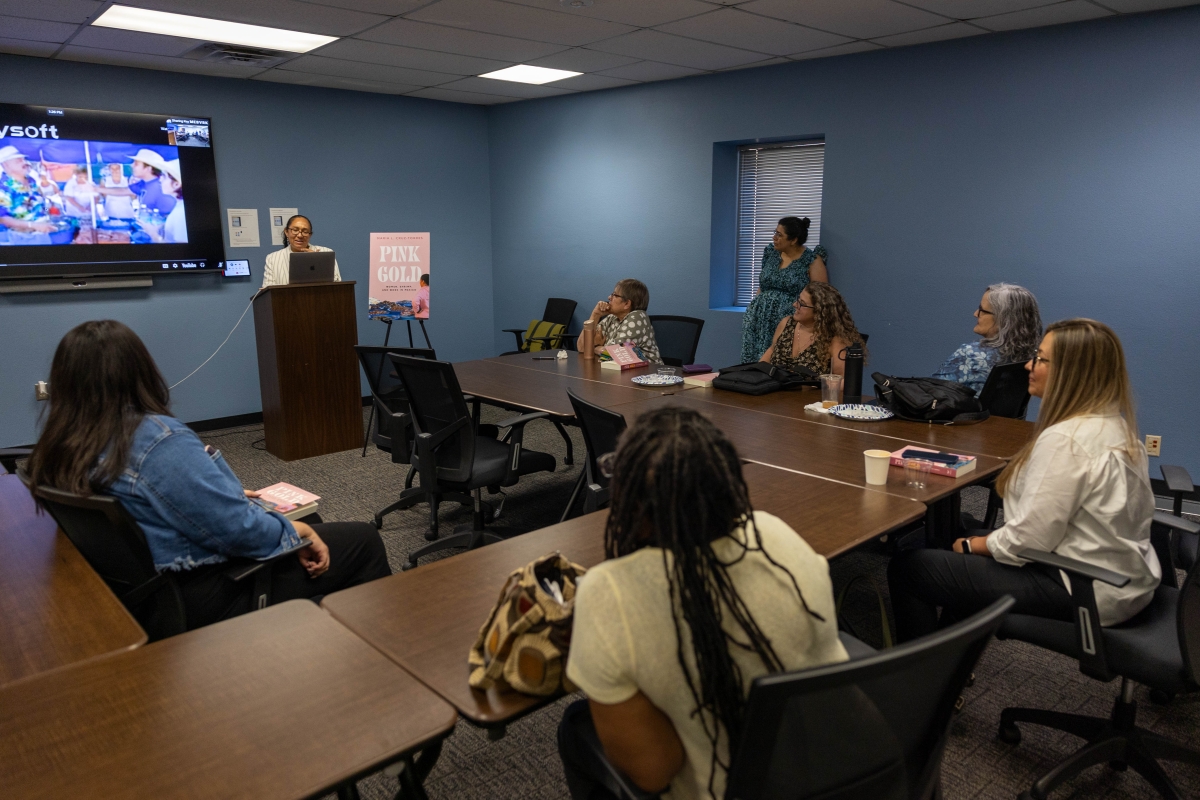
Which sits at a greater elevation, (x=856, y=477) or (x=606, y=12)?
(x=606, y=12)

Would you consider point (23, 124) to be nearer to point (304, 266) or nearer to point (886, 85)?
point (304, 266)

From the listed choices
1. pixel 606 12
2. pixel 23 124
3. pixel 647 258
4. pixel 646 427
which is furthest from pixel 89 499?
pixel 647 258

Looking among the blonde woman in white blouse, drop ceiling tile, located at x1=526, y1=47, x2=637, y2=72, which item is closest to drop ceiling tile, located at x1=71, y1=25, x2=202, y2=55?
drop ceiling tile, located at x1=526, y1=47, x2=637, y2=72

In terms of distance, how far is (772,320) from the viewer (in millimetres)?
5285

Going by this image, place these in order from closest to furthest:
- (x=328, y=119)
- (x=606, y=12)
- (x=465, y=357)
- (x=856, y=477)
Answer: (x=856, y=477), (x=606, y=12), (x=328, y=119), (x=465, y=357)

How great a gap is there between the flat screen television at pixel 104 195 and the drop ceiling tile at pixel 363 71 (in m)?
0.93

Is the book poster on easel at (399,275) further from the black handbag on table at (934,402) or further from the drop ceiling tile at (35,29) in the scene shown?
the black handbag on table at (934,402)

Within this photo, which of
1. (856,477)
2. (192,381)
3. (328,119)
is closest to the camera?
(856,477)

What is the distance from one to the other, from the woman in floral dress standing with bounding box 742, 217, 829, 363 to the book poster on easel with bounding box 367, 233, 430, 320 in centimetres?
241

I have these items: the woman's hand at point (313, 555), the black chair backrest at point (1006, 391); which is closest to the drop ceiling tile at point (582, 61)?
the black chair backrest at point (1006, 391)

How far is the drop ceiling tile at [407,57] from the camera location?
4.96 m

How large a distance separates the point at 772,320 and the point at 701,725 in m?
4.36

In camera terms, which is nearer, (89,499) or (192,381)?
(89,499)

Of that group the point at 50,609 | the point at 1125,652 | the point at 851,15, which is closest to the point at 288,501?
the point at 50,609
